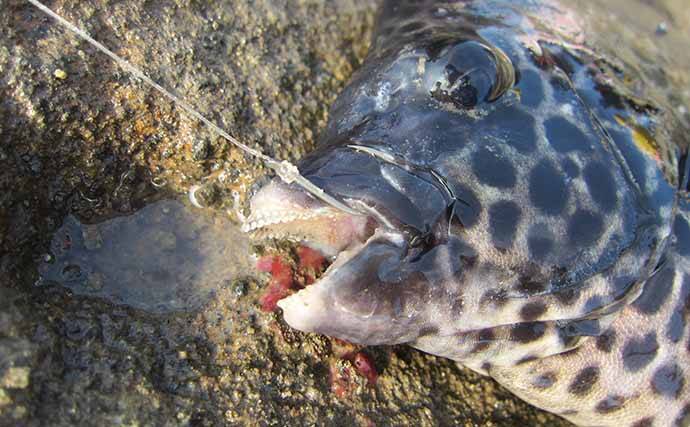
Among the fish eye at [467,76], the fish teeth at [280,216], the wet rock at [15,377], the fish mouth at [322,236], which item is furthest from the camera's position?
the fish eye at [467,76]

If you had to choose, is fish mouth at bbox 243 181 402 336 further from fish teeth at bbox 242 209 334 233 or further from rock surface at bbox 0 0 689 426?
rock surface at bbox 0 0 689 426

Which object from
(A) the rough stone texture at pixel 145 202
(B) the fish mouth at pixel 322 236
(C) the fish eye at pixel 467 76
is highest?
(C) the fish eye at pixel 467 76

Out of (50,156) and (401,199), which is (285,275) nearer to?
(401,199)

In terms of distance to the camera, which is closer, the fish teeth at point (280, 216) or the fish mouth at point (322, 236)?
the fish mouth at point (322, 236)

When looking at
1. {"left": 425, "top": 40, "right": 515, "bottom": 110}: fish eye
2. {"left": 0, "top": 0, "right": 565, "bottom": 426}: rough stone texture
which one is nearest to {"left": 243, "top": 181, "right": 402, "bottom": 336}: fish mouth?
{"left": 0, "top": 0, "right": 565, "bottom": 426}: rough stone texture

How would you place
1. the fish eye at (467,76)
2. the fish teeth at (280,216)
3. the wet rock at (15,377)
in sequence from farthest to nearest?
the fish eye at (467,76), the fish teeth at (280,216), the wet rock at (15,377)

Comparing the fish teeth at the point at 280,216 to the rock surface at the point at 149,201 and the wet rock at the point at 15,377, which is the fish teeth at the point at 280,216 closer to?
the rock surface at the point at 149,201

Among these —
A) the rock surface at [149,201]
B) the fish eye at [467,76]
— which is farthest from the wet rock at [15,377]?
the fish eye at [467,76]
